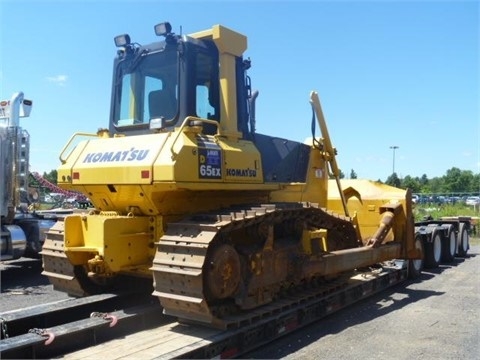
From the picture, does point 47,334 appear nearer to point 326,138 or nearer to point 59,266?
point 59,266

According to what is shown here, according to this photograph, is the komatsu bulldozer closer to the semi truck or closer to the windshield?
the windshield

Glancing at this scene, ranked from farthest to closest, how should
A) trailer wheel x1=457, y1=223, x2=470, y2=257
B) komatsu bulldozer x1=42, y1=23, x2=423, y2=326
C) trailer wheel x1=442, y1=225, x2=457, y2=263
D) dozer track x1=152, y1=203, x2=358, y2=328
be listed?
trailer wheel x1=457, y1=223, x2=470, y2=257 → trailer wheel x1=442, y1=225, x2=457, y2=263 → komatsu bulldozer x1=42, y1=23, x2=423, y2=326 → dozer track x1=152, y1=203, x2=358, y2=328

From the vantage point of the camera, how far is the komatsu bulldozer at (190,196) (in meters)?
5.43

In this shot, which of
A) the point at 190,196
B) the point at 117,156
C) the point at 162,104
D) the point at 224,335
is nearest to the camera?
the point at 224,335

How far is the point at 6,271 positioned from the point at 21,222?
140cm

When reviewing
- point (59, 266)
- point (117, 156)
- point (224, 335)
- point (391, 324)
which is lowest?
point (391, 324)

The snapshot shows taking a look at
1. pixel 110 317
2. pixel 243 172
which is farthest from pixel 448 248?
pixel 110 317

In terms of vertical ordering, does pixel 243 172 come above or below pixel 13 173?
below

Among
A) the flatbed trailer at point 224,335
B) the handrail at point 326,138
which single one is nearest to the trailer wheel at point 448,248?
the handrail at point 326,138

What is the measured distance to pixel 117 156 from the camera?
20.0ft

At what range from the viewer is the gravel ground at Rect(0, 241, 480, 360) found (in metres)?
5.90

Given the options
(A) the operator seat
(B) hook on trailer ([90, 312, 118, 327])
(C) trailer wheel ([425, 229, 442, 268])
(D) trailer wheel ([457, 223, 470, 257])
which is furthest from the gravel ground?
(D) trailer wheel ([457, 223, 470, 257])

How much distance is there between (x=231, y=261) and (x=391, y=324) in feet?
9.53

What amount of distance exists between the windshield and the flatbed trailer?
8.43 ft
